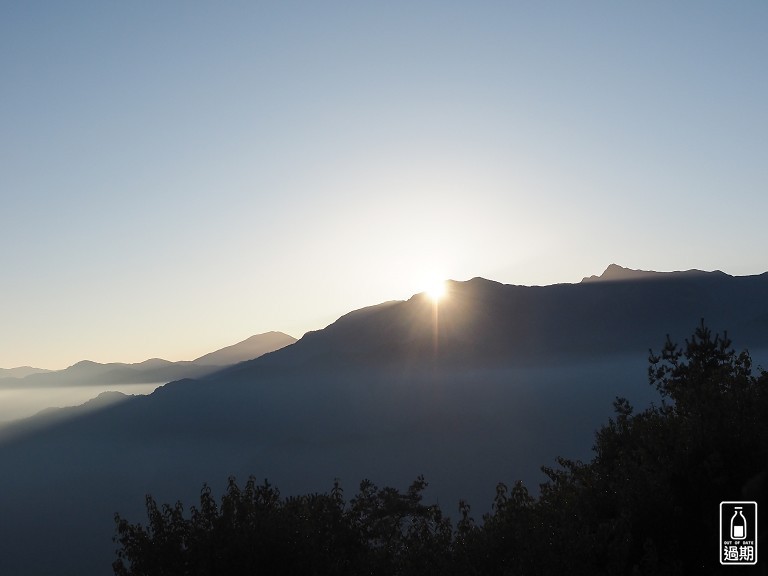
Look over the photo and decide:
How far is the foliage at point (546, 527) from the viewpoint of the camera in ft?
73.3

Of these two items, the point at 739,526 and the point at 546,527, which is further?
the point at 546,527

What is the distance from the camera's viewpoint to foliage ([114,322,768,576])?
22328mm

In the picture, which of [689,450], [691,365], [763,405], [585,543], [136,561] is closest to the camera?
[585,543]

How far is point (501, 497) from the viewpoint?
94.5 ft

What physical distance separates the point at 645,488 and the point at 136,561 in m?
20.7

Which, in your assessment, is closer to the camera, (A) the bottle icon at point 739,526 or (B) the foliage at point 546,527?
(A) the bottle icon at point 739,526

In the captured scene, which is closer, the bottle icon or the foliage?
the bottle icon

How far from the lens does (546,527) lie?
77.8 feet

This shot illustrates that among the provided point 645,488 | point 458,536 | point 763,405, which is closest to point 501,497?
point 458,536

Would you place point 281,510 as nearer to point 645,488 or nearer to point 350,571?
point 350,571

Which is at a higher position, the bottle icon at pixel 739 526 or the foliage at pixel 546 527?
the bottle icon at pixel 739 526

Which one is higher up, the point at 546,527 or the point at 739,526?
the point at 739,526

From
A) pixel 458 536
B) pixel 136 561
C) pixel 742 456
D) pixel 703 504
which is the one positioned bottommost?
pixel 136 561

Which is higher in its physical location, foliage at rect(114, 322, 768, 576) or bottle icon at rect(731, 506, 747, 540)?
bottle icon at rect(731, 506, 747, 540)
